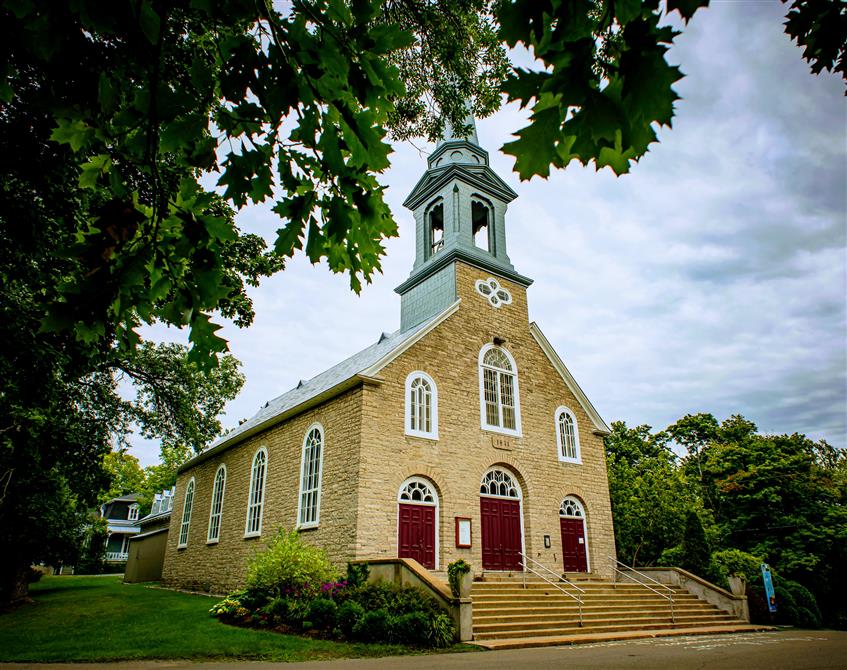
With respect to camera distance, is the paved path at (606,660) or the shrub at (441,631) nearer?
the paved path at (606,660)

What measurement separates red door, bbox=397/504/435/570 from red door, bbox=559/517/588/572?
5.25 meters

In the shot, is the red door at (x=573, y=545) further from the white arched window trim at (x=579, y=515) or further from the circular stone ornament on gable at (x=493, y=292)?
the circular stone ornament on gable at (x=493, y=292)

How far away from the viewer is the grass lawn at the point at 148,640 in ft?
27.2

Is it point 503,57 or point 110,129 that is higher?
point 503,57

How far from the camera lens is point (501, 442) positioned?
17.2 metres

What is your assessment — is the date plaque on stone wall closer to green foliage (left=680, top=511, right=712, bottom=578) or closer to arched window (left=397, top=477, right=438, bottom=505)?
arched window (left=397, top=477, right=438, bottom=505)

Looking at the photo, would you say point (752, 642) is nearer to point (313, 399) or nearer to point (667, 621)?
point (667, 621)

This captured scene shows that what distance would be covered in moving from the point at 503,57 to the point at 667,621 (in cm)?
1404

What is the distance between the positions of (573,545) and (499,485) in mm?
3546

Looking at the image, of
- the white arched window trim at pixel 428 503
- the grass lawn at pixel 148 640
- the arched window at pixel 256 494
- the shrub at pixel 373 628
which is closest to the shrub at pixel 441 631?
the grass lawn at pixel 148 640

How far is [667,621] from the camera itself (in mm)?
14125

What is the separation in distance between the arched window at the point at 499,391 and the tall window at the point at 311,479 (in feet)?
16.9

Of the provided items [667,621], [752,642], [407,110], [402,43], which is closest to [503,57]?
[407,110]

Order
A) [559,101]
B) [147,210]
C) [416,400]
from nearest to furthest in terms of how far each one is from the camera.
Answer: [559,101] < [147,210] < [416,400]
